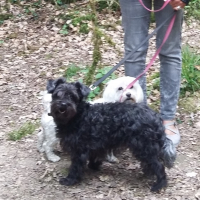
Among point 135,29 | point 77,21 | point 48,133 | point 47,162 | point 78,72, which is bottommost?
point 47,162

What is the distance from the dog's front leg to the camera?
340 cm

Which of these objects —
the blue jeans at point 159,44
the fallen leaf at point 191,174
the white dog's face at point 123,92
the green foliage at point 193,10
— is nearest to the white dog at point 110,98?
the white dog's face at point 123,92

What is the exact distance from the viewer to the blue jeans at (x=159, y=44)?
3.61m

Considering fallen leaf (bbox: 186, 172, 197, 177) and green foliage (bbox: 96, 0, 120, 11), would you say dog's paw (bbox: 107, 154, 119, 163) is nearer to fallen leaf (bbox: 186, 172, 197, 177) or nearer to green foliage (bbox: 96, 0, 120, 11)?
fallen leaf (bbox: 186, 172, 197, 177)

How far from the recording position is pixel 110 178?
11.7ft

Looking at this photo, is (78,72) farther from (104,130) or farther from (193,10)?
(193,10)

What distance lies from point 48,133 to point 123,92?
2.73 feet

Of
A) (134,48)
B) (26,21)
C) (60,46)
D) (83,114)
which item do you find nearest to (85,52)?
(60,46)

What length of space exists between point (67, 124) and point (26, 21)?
5.12 meters

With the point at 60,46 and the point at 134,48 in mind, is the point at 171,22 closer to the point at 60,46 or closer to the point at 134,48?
the point at 134,48

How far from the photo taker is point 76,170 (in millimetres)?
3445

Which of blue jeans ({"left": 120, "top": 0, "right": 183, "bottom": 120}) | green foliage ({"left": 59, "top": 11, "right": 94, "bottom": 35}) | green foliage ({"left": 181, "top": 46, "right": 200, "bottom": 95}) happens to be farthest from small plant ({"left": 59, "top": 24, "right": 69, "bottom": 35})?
blue jeans ({"left": 120, "top": 0, "right": 183, "bottom": 120})

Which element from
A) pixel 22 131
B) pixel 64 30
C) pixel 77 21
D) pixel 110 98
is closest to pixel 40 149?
pixel 22 131

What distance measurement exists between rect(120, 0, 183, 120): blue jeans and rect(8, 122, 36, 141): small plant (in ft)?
4.34
